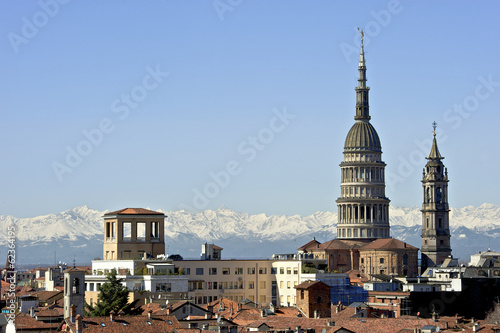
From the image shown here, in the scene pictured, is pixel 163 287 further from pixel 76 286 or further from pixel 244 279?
pixel 244 279

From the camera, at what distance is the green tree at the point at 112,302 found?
92.3 m

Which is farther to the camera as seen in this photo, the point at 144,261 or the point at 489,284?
the point at 489,284

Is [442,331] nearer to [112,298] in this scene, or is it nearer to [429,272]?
[112,298]

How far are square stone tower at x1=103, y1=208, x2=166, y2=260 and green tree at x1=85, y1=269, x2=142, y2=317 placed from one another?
26.0 meters

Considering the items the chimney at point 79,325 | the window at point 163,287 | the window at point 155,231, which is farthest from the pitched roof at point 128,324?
the window at point 155,231

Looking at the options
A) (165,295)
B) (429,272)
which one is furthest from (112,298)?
(429,272)

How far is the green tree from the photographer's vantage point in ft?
303

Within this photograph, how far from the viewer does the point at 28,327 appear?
77.9 metres

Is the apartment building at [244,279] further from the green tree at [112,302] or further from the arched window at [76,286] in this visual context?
the arched window at [76,286]

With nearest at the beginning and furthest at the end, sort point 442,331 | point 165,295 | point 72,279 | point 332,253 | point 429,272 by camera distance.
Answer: point 442,331
point 72,279
point 165,295
point 429,272
point 332,253

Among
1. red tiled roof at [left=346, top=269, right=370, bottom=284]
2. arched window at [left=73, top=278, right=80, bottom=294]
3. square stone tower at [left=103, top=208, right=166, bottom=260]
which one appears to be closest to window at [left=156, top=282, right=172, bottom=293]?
square stone tower at [left=103, top=208, right=166, bottom=260]

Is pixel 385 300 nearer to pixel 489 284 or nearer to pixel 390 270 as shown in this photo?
pixel 489 284

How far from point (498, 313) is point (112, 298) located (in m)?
47.5

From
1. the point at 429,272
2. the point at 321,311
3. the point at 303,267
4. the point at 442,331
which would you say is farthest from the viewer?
the point at 429,272
